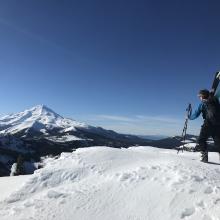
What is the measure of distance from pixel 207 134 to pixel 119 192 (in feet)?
17.0

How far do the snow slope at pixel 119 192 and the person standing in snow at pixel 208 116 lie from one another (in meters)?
1.82

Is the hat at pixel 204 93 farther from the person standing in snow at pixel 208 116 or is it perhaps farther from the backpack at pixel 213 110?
the backpack at pixel 213 110

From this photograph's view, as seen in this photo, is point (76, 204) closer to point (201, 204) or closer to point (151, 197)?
point (151, 197)

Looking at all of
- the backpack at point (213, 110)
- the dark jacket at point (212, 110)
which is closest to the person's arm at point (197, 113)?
the dark jacket at point (212, 110)

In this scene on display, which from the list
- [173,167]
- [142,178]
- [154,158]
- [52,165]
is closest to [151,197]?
[142,178]

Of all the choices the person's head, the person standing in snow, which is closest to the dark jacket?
the person standing in snow

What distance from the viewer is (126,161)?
11633 mm

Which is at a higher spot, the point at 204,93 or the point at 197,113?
the point at 204,93

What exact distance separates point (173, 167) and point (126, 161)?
231 centimetres

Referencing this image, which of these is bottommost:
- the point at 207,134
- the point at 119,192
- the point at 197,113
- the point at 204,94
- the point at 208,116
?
the point at 119,192

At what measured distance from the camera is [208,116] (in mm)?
11508

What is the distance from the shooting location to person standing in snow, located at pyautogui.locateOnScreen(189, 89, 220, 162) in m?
11.3

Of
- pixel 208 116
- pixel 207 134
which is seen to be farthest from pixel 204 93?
pixel 207 134

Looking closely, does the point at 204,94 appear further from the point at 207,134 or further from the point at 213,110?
the point at 207,134
